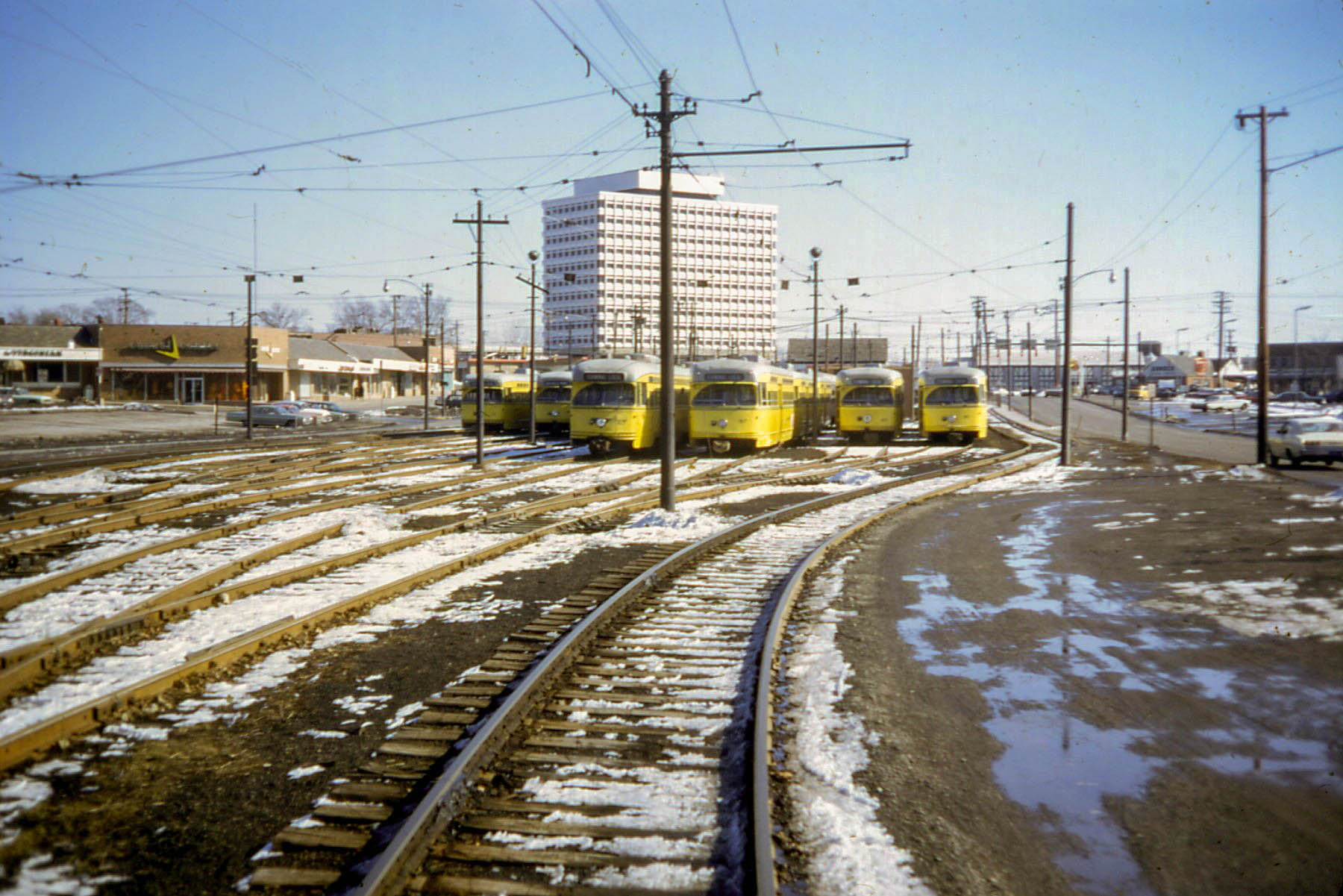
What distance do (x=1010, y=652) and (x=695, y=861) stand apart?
180 inches

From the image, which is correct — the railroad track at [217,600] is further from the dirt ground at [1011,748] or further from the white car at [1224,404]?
the white car at [1224,404]

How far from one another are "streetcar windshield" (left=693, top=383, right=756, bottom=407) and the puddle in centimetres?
1943

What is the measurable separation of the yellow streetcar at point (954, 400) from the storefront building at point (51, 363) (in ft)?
198

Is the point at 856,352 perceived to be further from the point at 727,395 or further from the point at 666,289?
the point at 666,289

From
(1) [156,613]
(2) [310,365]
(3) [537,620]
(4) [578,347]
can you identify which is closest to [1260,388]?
(3) [537,620]

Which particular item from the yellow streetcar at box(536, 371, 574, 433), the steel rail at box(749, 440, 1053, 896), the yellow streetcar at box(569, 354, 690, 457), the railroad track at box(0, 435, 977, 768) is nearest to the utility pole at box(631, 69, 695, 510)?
the railroad track at box(0, 435, 977, 768)

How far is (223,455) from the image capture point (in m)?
30.2

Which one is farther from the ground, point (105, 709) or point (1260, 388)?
point (1260, 388)

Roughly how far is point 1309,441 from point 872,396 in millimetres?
13980

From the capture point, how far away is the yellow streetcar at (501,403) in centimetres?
4244

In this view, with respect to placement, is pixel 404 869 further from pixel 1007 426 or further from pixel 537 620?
pixel 1007 426

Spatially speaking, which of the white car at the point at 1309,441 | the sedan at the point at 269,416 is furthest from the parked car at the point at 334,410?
the white car at the point at 1309,441

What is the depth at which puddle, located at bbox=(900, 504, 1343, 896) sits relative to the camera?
492cm

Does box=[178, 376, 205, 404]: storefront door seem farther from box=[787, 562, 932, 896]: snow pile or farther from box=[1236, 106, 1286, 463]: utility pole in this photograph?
box=[787, 562, 932, 896]: snow pile
